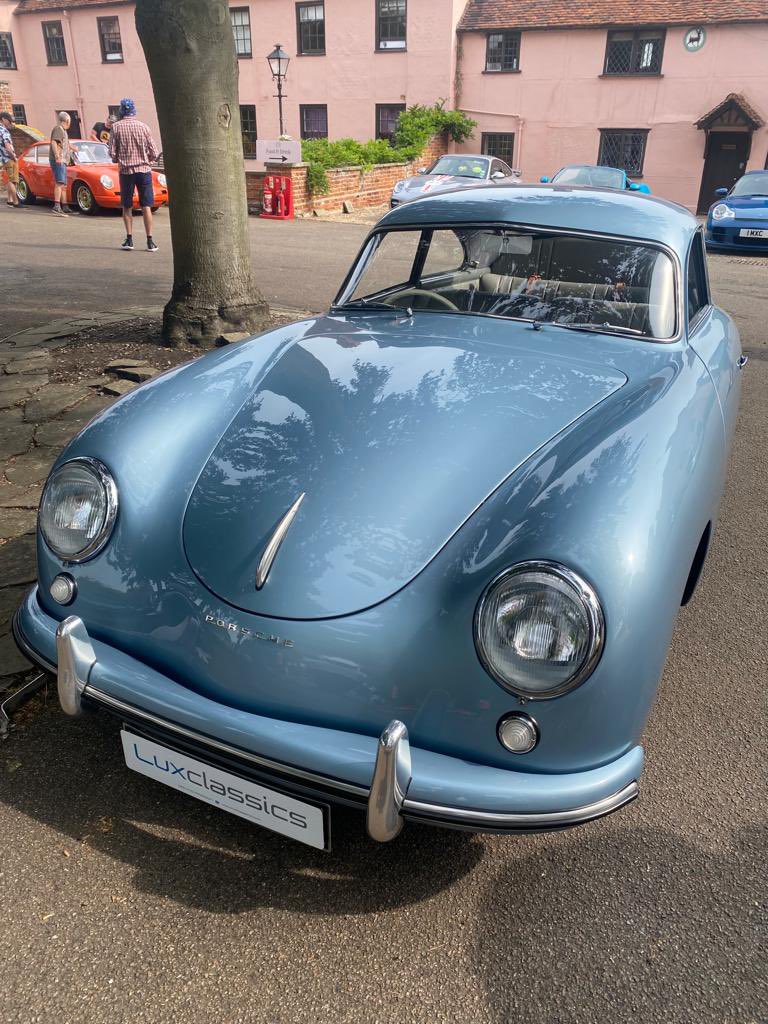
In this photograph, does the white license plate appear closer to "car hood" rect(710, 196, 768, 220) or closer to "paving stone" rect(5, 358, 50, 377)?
"paving stone" rect(5, 358, 50, 377)

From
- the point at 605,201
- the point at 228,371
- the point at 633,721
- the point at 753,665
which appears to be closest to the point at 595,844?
the point at 633,721

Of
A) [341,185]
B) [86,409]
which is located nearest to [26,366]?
[86,409]

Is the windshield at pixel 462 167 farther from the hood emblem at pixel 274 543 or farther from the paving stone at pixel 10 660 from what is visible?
the hood emblem at pixel 274 543

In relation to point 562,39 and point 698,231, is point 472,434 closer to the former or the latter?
point 698,231

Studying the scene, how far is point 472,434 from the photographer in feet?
7.36

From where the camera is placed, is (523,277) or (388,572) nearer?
(388,572)

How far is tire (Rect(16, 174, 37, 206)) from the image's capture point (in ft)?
55.1

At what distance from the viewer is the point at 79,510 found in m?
2.14

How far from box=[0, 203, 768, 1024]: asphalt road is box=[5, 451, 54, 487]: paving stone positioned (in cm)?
185

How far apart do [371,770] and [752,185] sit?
16.2 meters

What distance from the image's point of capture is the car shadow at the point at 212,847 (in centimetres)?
197

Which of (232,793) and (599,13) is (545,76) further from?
(232,793)

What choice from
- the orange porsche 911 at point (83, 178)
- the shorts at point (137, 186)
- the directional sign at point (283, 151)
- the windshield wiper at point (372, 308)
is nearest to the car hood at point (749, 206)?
the directional sign at point (283, 151)

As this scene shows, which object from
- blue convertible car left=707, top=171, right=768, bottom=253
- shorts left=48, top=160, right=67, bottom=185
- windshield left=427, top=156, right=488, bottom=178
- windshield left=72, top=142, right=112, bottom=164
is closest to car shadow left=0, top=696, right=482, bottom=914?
blue convertible car left=707, top=171, right=768, bottom=253
